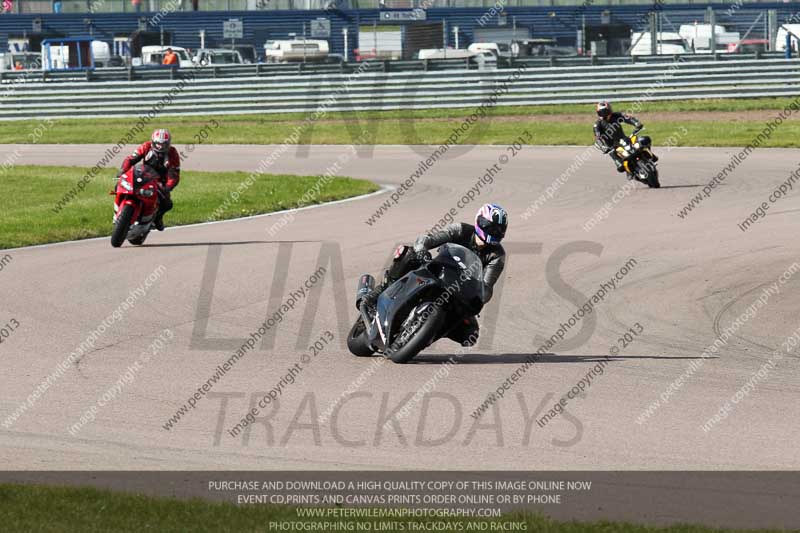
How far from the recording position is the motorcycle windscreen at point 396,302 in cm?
988

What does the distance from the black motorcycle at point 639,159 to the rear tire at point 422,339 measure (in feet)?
42.8

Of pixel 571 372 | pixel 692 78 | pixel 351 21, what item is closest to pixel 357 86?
pixel 692 78

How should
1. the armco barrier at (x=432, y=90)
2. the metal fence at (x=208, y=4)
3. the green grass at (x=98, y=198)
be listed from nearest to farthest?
the green grass at (x=98, y=198), the armco barrier at (x=432, y=90), the metal fence at (x=208, y=4)

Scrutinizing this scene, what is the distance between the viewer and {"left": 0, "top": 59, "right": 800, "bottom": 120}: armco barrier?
36.4m

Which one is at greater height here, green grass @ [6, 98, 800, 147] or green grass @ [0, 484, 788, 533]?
green grass @ [0, 484, 788, 533]

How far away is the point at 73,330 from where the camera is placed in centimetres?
1120

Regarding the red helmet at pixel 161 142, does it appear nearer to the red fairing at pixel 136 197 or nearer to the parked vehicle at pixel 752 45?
the red fairing at pixel 136 197

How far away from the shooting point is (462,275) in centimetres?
981

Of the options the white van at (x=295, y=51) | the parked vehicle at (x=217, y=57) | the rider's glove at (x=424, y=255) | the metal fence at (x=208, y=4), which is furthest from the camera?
the metal fence at (x=208, y=4)

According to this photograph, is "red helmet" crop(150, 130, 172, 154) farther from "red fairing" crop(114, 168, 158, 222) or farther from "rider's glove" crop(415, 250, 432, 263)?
"rider's glove" crop(415, 250, 432, 263)

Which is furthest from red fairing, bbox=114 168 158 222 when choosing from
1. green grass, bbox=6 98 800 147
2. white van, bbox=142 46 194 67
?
white van, bbox=142 46 194 67

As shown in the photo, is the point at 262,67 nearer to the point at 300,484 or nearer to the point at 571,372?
the point at 571,372

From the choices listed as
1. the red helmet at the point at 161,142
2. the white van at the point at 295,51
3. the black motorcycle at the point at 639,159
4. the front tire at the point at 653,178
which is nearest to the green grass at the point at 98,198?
the red helmet at the point at 161,142

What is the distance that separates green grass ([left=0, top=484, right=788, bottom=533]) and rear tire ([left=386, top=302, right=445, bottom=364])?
369 centimetres
